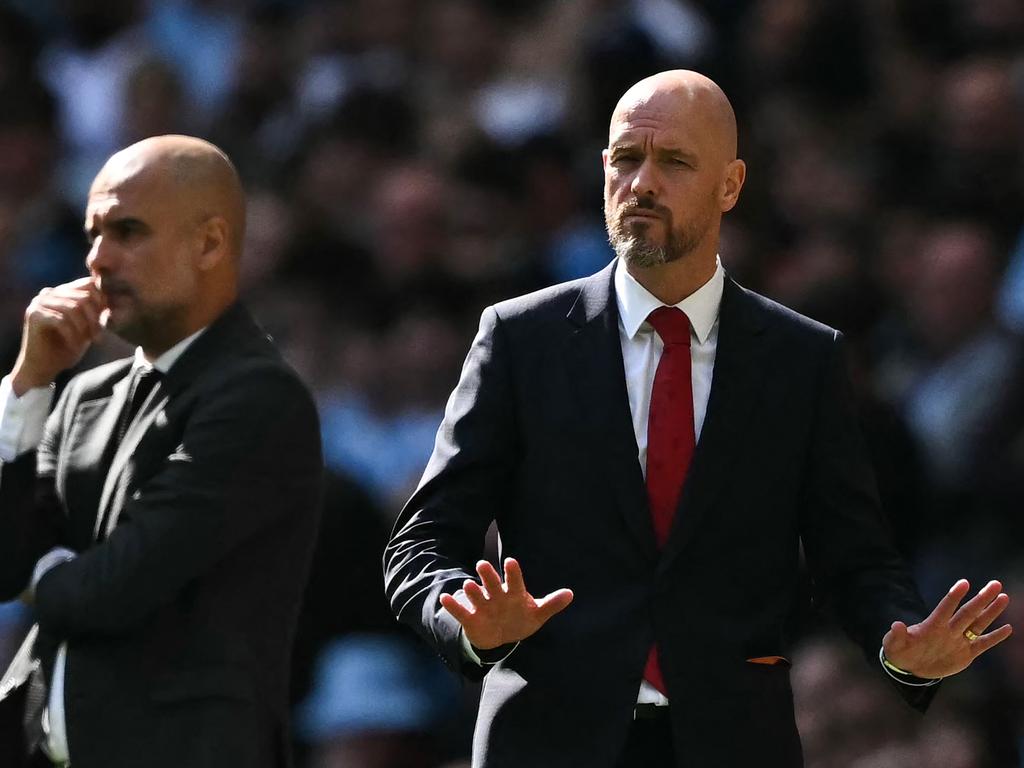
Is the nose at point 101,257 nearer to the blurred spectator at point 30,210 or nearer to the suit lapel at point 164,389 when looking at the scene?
the suit lapel at point 164,389

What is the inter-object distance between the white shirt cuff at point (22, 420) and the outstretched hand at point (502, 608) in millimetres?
1263

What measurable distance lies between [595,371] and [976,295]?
3673 millimetres

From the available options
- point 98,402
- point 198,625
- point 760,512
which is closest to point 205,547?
point 198,625

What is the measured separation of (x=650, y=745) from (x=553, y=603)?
427mm

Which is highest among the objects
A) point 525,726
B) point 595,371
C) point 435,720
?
point 595,371

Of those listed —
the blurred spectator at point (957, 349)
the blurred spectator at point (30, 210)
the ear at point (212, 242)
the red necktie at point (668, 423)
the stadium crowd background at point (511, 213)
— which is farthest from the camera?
the blurred spectator at point (30, 210)

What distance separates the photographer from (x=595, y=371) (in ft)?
13.5

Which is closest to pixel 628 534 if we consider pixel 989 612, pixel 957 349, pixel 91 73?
pixel 989 612

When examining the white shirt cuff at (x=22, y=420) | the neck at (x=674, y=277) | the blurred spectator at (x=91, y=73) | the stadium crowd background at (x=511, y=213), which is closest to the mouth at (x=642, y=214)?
the neck at (x=674, y=277)

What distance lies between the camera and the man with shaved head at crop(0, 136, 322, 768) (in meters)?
4.43

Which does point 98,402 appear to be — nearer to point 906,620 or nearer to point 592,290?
point 592,290

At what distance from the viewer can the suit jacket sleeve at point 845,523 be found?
160 inches

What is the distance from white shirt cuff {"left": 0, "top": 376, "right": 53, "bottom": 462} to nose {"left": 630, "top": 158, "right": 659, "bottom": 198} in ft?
4.65

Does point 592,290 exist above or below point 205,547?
above
